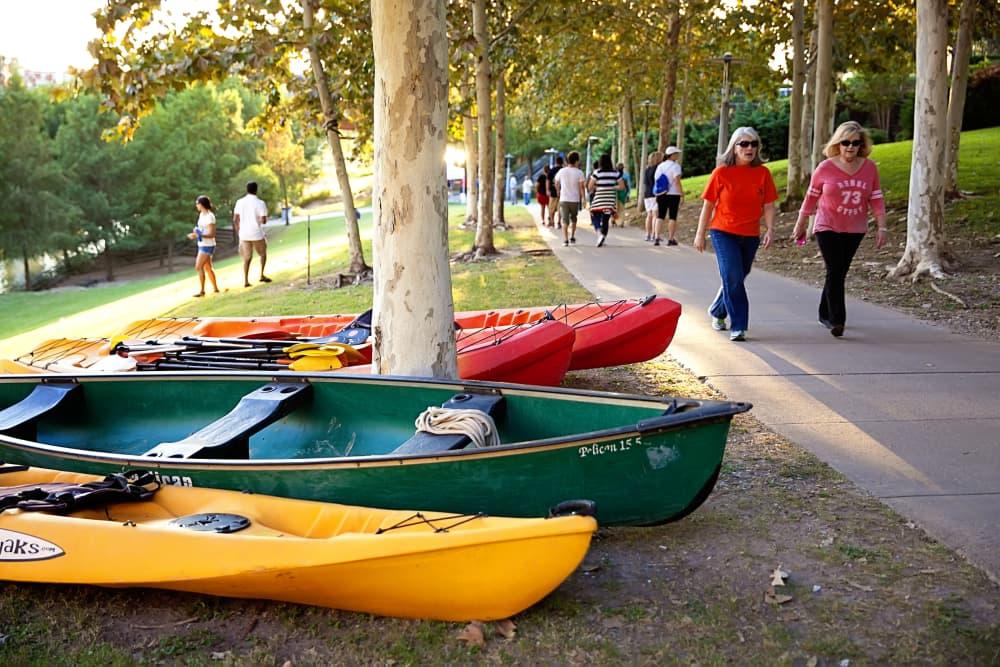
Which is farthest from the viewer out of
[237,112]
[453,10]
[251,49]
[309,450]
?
[237,112]

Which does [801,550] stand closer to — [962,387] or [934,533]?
[934,533]

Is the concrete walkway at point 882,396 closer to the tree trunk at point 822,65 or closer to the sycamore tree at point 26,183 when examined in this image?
the tree trunk at point 822,65

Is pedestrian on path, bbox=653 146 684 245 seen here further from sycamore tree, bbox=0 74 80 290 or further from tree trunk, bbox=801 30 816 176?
sycamore tree, bbox=0 74 80 290

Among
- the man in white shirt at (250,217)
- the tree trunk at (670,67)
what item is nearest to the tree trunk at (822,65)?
the tree trunk at (670,67)

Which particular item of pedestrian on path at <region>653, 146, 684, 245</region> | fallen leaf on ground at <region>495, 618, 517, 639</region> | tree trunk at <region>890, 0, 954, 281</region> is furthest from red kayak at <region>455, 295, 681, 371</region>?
pedestrian on path at <region>653, 146, 684, 245</region>

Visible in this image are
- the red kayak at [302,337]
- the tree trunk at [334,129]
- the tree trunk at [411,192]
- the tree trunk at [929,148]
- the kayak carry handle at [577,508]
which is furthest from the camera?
the tree trunk at [334,129]

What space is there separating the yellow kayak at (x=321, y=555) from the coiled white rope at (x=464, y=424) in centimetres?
62

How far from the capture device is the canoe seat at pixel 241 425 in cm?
503

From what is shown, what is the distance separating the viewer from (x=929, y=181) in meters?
11.5

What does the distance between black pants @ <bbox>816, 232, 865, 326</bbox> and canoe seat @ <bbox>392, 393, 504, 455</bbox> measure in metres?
4.45

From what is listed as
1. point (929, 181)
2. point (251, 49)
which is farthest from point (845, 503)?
point (251, 49)

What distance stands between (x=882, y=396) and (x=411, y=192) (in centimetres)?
364

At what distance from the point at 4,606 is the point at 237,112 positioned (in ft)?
181

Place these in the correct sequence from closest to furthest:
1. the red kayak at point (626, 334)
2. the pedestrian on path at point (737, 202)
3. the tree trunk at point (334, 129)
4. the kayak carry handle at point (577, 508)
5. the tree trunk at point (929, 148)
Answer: the kayak carry handle at point (577, 508) < the red kayak at point (626, 334) < the pedestrian on path at point (737, 202) < the tree trunk at point (929, 148) < the tree trunk at point (334, 129)
